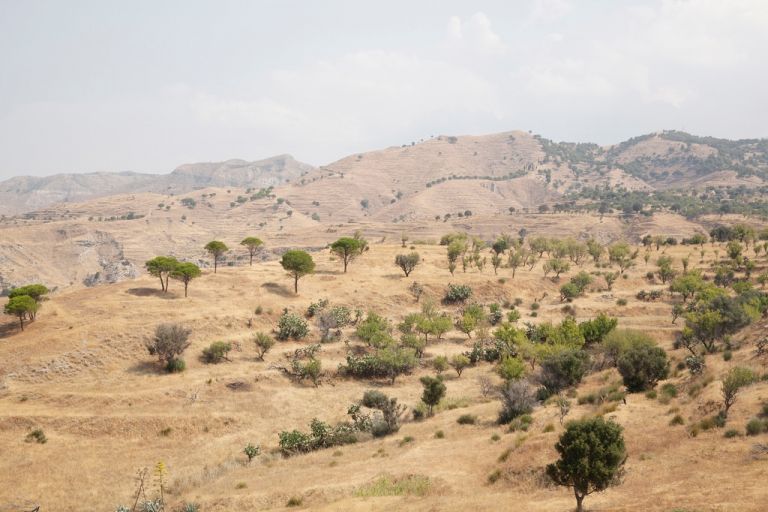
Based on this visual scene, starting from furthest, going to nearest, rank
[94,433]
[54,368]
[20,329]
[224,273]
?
[224,273], [20,329], [54,368], [94,433]

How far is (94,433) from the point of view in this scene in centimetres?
3853

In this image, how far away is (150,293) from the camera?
6369cm

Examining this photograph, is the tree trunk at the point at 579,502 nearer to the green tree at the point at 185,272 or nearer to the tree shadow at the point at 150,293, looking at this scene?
the green tree at the point at 185,272

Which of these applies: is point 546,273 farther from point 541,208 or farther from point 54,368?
point 541,208

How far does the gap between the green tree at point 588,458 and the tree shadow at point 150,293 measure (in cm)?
5557

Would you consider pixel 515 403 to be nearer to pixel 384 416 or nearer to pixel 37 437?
pixel 384 416

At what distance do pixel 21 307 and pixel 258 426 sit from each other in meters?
29.9

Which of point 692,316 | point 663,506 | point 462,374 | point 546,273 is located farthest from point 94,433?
point 546,273

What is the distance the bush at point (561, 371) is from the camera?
3984 centimetres

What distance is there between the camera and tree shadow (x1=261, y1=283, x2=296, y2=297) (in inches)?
2738

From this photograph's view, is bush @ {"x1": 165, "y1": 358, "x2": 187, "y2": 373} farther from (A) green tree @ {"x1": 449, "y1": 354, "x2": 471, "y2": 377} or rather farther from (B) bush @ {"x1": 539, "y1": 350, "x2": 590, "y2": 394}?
(B) bush @ {"x1": 539, "y1": 350, "x2": 590, "y2": 394}

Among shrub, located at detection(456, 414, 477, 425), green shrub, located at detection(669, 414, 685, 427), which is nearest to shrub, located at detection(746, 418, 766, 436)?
green shrub, located at detection(669, 414, 685, 427)

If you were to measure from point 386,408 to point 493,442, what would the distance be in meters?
11.0

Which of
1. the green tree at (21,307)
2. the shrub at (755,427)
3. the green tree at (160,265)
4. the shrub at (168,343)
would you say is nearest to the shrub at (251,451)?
the shrub at (168,343)
